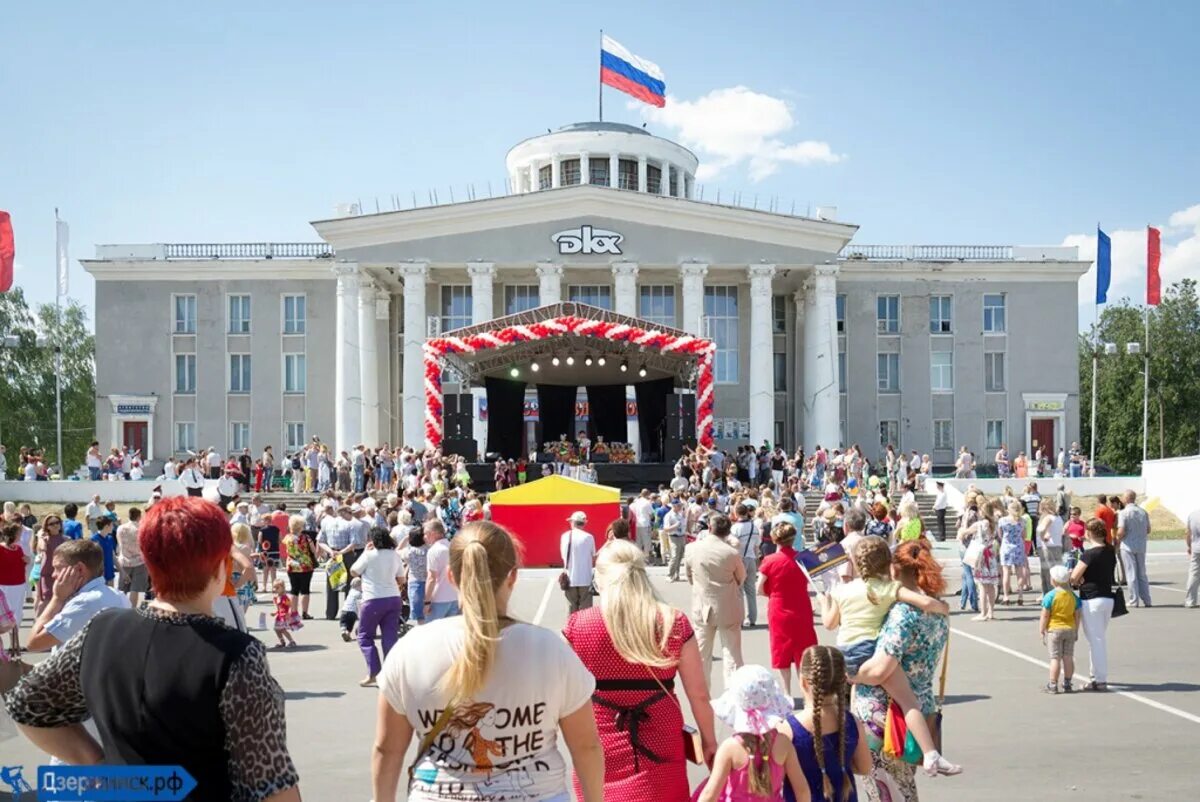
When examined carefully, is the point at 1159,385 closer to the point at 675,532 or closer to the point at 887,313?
the point at 887,313

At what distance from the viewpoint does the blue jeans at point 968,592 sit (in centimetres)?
1620

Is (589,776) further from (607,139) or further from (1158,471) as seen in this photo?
(607,139)

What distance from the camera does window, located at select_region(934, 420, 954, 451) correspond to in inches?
1827

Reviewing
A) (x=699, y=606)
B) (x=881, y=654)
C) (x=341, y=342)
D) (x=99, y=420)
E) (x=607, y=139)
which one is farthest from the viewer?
(x=607, y=139)

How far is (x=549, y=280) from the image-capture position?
41281mm

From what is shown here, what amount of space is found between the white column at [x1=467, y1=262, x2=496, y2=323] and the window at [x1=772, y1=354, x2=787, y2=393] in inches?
534

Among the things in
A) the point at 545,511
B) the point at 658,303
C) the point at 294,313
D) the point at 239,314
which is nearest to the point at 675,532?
the point at 545,511

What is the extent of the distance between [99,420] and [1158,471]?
41.8 meters

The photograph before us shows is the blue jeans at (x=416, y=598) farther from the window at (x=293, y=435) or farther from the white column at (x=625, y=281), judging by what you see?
the window at (x=293, y=435)

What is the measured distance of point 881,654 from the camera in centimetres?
580

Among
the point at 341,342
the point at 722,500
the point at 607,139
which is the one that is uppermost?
the point at 607,139

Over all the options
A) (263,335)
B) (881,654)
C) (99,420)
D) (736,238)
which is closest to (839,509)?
(881,654)

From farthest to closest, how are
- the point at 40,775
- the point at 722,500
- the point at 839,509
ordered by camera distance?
the point at 722,500 < the point at 839,509 < the point at 40,775

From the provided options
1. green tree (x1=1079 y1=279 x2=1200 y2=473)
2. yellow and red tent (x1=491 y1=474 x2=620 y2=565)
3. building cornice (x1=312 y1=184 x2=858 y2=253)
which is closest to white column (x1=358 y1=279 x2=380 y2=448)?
building cornice (x1=312 y1=184 x2=858 y2=253)
